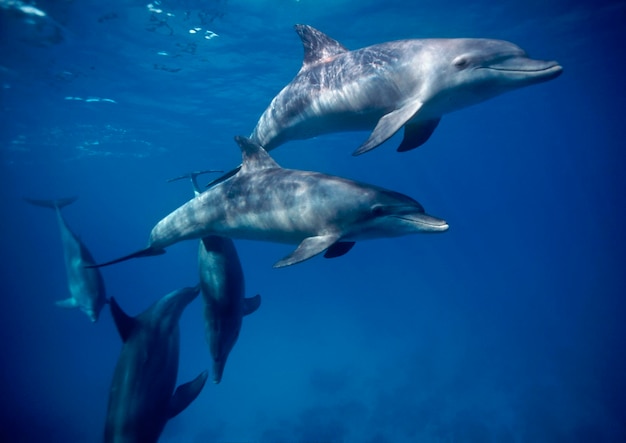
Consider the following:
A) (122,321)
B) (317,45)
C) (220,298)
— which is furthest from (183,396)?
(317,45)

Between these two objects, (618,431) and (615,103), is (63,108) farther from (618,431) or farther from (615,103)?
(615,103)

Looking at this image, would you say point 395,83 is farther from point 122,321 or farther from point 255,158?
point 122,321

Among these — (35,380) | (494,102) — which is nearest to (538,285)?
(494,102)

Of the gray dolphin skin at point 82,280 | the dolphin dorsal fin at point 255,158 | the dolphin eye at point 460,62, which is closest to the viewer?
the dolphin eye at point 460,62

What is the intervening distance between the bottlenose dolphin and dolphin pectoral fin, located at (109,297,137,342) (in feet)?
4.82

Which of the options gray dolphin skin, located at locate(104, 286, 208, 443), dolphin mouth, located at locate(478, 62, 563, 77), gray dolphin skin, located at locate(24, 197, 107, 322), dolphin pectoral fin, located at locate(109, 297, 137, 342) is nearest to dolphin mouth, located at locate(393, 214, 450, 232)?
dolphin mouth, located at locate(478, 62, 563, 77)

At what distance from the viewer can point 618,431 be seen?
56.9 ft

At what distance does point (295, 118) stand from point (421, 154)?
216 ft

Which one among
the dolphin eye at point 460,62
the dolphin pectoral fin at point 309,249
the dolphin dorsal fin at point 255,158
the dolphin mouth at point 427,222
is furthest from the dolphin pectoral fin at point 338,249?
the dolphin eye at point 460,62

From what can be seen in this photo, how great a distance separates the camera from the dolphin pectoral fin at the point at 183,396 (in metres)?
6.66

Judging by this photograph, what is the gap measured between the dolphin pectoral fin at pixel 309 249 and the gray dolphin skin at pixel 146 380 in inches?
147

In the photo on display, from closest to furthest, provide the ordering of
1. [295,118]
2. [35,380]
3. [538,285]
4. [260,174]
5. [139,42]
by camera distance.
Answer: [260,174]
[295,118]
[139,42]
[35,380]
[538,285]

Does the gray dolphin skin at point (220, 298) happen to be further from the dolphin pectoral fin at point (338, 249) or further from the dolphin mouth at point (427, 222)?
the dolphin mouth at point (427, 222)

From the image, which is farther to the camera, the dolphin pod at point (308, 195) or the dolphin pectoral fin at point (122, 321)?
the dolphin pectoral fin at point (122, 321)
